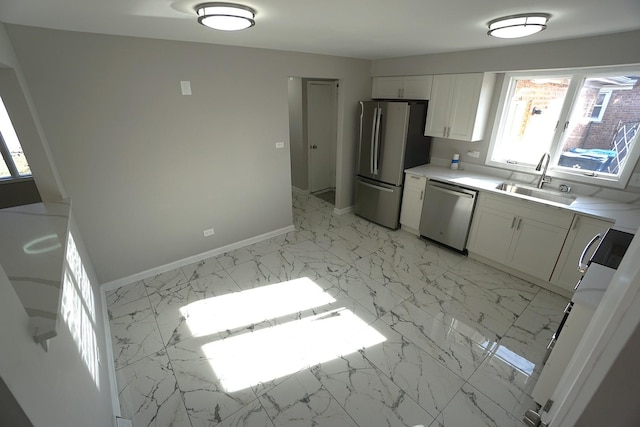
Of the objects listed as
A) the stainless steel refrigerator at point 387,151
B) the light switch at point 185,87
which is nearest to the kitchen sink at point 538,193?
the stainless steel refrigerator at point 387,151

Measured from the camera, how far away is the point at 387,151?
379 centimetres

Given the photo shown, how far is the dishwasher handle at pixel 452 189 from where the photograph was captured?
3180mm

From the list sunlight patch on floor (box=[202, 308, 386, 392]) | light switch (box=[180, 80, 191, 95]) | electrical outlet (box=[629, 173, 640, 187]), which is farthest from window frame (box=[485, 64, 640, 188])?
light switch (box=[180, 80, 191, 95])

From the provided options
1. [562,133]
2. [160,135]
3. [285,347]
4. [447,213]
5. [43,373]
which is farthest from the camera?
[447,213]

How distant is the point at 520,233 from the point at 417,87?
220 centimetres

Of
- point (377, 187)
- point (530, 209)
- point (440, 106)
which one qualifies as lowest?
point (377, 187)

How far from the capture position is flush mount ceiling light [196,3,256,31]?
1.63m

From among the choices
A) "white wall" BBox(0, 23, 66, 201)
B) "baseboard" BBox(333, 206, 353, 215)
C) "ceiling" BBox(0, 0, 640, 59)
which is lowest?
"baseboard" BBox(333, 206, 353, 215)

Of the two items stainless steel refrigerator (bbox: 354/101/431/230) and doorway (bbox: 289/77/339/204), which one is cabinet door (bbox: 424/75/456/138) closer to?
stainless steel refrigerator (bbox: 354/101/431/230)

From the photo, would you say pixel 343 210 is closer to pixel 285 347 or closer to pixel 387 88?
pixel 387 88

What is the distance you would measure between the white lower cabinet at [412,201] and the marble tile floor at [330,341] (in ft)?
1.88

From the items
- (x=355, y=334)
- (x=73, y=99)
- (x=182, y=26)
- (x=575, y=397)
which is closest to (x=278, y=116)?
(x=182, y=26)

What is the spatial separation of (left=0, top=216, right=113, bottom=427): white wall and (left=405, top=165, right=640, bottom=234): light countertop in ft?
11.2

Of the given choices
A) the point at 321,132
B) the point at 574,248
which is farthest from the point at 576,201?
the point at 321,132
